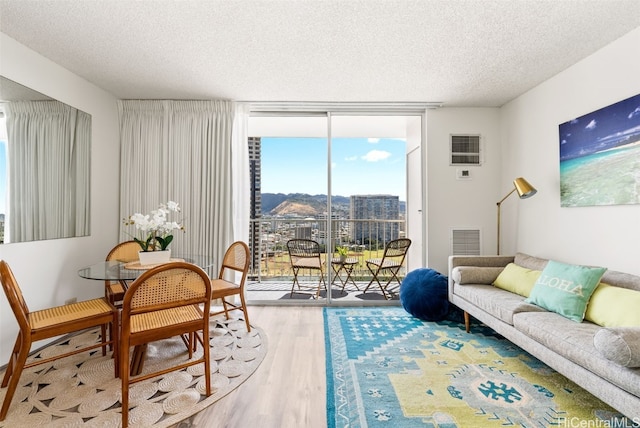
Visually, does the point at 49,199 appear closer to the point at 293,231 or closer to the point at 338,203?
the point at 293,231

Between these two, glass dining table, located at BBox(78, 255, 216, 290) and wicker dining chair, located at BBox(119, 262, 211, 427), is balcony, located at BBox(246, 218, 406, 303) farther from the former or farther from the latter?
wicker dining chair, located at BBox(119, 262, 211, 427)

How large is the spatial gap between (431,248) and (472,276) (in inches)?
31.4

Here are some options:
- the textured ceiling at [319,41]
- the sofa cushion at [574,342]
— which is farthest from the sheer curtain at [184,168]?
the sofa cushion at [574,342]

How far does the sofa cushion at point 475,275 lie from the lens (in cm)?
296

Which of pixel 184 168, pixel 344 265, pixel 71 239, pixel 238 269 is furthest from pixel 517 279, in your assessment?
pixel 71 239

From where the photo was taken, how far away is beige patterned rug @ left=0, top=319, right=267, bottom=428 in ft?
5.51

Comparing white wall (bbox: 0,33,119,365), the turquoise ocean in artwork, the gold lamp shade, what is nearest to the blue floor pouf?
the gold lamp shade

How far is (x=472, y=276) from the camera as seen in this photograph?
2969mm

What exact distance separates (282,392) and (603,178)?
2.85 metres

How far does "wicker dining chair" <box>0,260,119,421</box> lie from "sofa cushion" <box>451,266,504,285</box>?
113 inches

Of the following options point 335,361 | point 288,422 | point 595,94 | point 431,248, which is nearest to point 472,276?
point 431,248

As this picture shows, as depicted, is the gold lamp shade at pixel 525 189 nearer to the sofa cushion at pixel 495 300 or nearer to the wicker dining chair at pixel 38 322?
the sofa cushion at pixel 495 300

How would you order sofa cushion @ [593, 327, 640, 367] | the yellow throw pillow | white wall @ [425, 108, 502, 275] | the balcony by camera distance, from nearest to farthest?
sofa cushion @ [593, 327, 640, 367]
the yellow throw pillow
white wall @ [425, 108, 502, 275]
the balcony

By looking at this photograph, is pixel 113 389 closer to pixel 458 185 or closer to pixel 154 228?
pixel 154 228
